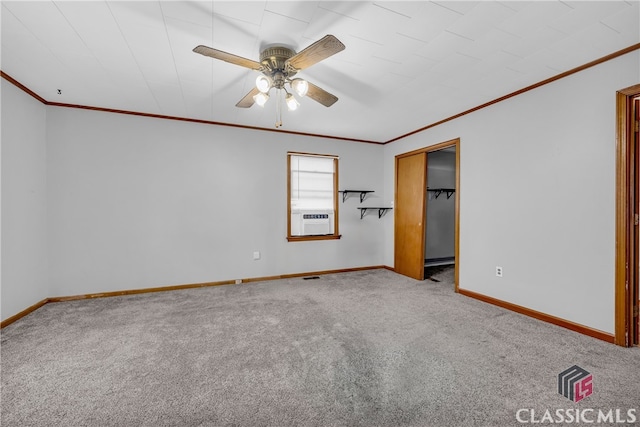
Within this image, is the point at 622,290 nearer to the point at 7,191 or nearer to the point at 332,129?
the point at 332,129

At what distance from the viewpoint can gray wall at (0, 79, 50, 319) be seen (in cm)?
274

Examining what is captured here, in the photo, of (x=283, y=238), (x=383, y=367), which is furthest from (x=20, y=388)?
(x=283, y=238)

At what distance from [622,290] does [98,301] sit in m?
5.57

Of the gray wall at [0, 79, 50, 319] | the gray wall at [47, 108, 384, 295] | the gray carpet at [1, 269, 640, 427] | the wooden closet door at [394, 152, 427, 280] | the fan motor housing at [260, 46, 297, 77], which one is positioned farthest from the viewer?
the wooden closet door at [394, 152, 427, 280]

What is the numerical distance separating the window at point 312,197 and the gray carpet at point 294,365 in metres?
1.72

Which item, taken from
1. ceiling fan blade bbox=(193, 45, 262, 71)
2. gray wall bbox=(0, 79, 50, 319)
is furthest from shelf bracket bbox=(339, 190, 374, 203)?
gray wall bbox=(0, 79, 50, 319)

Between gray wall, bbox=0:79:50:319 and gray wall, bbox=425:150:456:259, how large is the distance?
6348mm

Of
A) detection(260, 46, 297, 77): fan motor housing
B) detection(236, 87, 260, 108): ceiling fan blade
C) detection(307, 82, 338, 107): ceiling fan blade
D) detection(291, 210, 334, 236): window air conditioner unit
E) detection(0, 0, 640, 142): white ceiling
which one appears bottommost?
detection(291, 210, 334, 236): window air conditioner unit

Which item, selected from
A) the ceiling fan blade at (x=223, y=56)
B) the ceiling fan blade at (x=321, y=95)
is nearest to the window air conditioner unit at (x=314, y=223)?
the ceiling fan blade at (x=321, y=95)

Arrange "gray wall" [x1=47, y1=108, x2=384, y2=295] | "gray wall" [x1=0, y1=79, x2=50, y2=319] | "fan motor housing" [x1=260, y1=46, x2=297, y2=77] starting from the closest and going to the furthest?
"fan motor housing" [x1=260, y1=46, x2=297, y2=77], "gray wall" [x1=0, y1=79, x2=50, y2=319], "gray wall" [x1=47, y1=108, x2=384, y2=295]

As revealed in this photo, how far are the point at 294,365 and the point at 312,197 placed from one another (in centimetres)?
322

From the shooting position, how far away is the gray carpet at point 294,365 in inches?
61.8

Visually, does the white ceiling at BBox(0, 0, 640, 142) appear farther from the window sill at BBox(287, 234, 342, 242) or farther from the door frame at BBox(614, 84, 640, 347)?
the window sill at BBox(287, 234, 342, 242)

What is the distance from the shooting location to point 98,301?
11.5 ft
